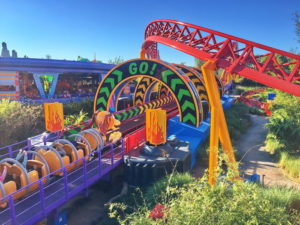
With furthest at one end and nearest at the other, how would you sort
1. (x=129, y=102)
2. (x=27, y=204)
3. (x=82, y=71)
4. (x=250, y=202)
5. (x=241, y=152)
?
(x=82, y=71)
(x=129, y=102)
(x=241, y=152)
(x=27, y=204)
(x=250, y=202)

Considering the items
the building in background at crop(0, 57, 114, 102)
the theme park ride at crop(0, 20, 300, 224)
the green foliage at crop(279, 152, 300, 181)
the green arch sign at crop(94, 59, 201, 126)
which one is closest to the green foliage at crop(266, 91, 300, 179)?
the green foliage at crop(279, 152, 300, 181)

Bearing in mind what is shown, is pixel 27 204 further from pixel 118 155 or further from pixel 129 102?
pixel 129 102

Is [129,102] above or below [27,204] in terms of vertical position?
above

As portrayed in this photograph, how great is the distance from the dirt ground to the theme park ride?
81.4 inches

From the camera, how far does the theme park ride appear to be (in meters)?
5.35

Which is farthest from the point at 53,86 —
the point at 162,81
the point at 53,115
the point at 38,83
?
the point at 162,81

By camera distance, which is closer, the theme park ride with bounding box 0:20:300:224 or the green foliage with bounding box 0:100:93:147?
the theme park ride with bounding box 0:20:300:224

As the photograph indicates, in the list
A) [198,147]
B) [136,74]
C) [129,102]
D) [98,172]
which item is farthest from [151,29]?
[98,172]

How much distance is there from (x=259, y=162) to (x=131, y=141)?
19.0ft

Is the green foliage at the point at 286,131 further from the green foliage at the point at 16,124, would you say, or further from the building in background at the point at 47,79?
the building in background at the point at 47,79

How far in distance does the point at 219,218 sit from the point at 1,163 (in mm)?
4901

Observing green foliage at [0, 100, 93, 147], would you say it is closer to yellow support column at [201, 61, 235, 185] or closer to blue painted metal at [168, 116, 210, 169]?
blue painted metal at [168, 116, 210, 169]

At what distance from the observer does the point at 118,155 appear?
319 inches

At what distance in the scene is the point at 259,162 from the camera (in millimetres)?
10344
